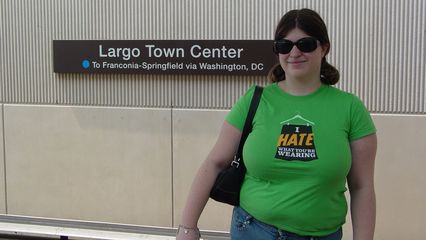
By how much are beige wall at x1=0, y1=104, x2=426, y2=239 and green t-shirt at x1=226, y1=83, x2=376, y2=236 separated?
284 cm

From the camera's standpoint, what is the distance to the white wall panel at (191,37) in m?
4.52

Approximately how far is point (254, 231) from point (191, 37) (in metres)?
3.17

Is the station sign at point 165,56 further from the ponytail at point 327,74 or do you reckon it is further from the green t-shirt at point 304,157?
the green t-shirt at point 304,157

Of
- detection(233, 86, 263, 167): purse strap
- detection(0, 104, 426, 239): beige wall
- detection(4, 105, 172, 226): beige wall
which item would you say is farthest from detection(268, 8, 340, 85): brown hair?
detection(4, 105, 172, 226): beige wall

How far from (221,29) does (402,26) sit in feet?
5.10

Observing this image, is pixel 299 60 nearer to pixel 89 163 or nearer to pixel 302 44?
pixel 302 44

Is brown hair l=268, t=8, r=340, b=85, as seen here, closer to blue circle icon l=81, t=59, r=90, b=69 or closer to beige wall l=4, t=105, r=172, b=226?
beige wall l=4, t=105, r=172, b=226

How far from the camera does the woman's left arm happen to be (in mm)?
1913

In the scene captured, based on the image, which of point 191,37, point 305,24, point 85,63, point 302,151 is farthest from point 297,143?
point 85,63

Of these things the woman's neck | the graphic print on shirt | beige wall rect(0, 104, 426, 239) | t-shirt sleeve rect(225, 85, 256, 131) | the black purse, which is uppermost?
the woman's neck

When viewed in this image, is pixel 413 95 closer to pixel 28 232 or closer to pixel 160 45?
pixel 160 45

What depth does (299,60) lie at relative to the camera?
1938mm

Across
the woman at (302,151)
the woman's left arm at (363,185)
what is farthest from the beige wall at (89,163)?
the woman's left arm at (363,185)

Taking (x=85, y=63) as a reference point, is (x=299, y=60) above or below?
below
